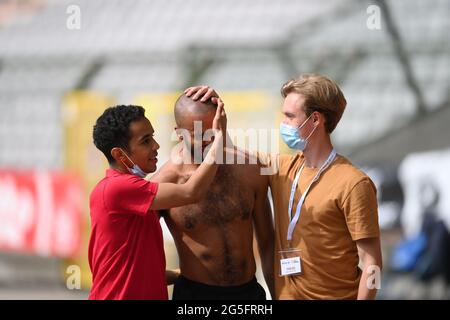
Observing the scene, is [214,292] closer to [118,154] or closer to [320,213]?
[320,213]

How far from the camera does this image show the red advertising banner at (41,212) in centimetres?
898

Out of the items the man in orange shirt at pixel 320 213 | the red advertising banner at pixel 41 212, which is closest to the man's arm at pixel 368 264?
the man in orange shirt at pixel 320 213

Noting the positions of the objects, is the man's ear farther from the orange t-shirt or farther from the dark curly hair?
the orange t-shirt

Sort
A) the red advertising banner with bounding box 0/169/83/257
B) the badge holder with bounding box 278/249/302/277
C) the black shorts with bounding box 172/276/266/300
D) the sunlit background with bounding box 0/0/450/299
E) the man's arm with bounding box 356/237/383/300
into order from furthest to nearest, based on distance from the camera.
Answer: the red advertising banner with bounding box 0/169/83/257 < the sunlit background with bounding box 0/0/450/299 < the black shorts with bounding box 172/276/266/300 < the badge holder with bounding box 278/249/302/277 < the man's arm with bounding box 356/237/383/300

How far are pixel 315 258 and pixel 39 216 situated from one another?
22.1 feet

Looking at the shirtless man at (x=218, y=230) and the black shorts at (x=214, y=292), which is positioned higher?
the shirtless man at (x=218, y=230)

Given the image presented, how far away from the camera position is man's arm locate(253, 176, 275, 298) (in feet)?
10.8

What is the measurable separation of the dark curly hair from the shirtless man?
255mm

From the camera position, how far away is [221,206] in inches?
127

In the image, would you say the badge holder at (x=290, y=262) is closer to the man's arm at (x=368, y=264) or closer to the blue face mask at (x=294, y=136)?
the man's arm at (x=368, y=264)

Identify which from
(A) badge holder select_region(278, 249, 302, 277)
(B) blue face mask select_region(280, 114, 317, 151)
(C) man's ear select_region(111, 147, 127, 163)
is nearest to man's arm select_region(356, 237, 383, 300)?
(A) badge holder select_region(278, 249, 302, 277)

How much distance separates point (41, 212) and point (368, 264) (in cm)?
688
